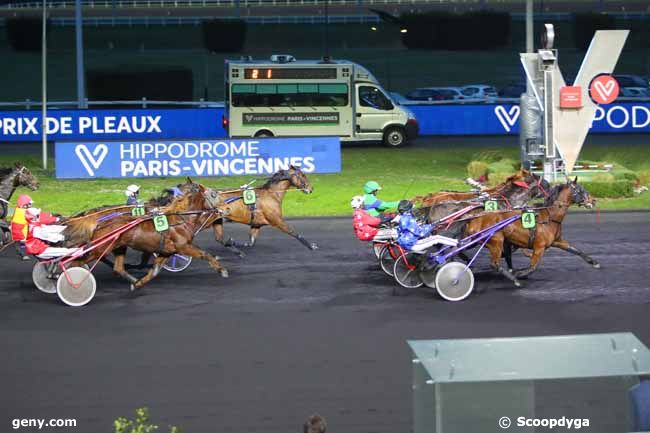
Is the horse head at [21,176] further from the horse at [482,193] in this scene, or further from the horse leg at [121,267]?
the horse at [482,193]

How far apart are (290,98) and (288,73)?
0.74 metres

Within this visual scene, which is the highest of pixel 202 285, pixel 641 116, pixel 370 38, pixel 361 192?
pixel 370 38

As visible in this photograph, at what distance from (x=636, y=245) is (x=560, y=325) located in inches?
245

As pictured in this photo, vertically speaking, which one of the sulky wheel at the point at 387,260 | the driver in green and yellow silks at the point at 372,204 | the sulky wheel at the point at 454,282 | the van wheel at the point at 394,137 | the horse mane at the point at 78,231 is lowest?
the sulky wheel at the point at 454,282

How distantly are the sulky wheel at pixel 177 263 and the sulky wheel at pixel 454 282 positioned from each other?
433cm

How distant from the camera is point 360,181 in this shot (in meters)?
27.0

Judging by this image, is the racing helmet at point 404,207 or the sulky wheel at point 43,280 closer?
the racing helmet at point 404,207

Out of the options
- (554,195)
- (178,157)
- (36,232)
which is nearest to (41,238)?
(36,232)

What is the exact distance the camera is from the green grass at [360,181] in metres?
24.4

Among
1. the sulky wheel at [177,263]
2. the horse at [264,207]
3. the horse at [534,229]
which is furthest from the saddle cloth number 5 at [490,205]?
the sulky wheel at [177,263]

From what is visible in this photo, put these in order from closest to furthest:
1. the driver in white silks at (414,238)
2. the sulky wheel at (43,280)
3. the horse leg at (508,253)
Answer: the driver in white silks at (414,238) < the sulky wheel at (43,280) < the horse leg at (508,253)

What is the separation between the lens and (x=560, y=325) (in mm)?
13617

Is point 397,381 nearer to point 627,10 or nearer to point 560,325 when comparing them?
point 560,325

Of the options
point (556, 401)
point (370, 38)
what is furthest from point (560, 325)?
point (370, 38)
